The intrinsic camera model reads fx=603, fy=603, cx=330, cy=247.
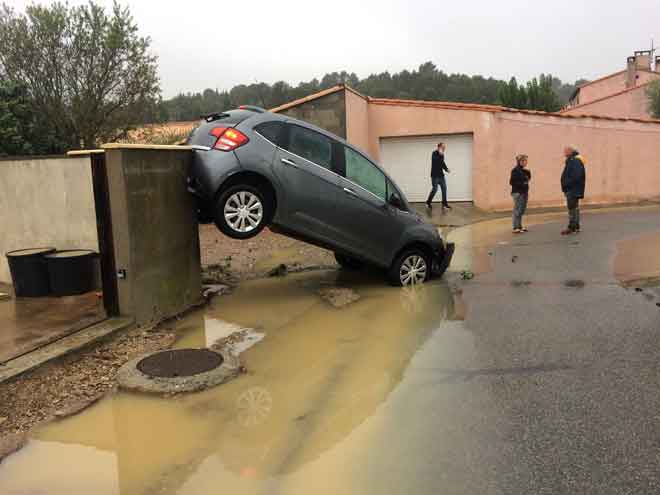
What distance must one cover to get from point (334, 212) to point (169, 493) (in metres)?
4.69

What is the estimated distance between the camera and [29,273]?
779cm

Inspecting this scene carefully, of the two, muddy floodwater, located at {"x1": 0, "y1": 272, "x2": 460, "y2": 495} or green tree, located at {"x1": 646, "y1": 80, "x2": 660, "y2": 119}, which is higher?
green tree, located at {"x1": 646, "y1": 80, "x2": 660, "y2": 119}

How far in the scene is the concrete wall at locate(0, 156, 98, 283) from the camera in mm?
8062

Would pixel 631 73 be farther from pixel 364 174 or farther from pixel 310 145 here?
pixel 310 145

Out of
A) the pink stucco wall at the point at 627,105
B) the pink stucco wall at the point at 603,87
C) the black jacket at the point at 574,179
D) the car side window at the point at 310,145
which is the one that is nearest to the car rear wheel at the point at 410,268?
the car side window at the point at 310,145

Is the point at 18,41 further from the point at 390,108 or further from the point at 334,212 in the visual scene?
the point at 334,212

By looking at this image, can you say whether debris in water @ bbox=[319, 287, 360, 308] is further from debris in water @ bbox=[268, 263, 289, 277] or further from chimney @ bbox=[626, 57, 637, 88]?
chimney @ bbox=[626, 57, 637, 88]

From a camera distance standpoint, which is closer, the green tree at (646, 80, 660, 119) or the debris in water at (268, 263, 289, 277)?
the debris in water at (268, 263, 289, 277)

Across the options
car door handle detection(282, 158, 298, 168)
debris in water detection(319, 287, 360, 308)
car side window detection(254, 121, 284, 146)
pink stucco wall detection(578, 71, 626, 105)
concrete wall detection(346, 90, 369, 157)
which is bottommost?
debris in water detection(319, 287, 360, 308)

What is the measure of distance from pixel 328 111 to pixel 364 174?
813cm

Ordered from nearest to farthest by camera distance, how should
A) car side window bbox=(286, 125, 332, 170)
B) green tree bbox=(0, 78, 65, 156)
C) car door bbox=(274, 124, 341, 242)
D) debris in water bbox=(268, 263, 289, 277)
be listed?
car door bbox=(274, 124, 341, 242), car side window bbox=(286, 125, 332, 170), debris in water bbox=(268, 263, 289, 277), green tree bbox=(0, 78, 65, 156)

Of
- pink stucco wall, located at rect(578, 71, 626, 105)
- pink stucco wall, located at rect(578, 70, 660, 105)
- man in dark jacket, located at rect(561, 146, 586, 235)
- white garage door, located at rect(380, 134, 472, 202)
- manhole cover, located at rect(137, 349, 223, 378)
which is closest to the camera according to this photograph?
manhole cover, located at rect(137, 349, 223, 378)

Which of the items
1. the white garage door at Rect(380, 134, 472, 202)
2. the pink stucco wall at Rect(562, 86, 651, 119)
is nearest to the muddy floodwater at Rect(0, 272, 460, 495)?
the white garage door at Rect(380, 134, 472, 202)

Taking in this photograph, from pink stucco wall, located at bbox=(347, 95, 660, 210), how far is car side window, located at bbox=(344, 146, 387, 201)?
8.18 meters
